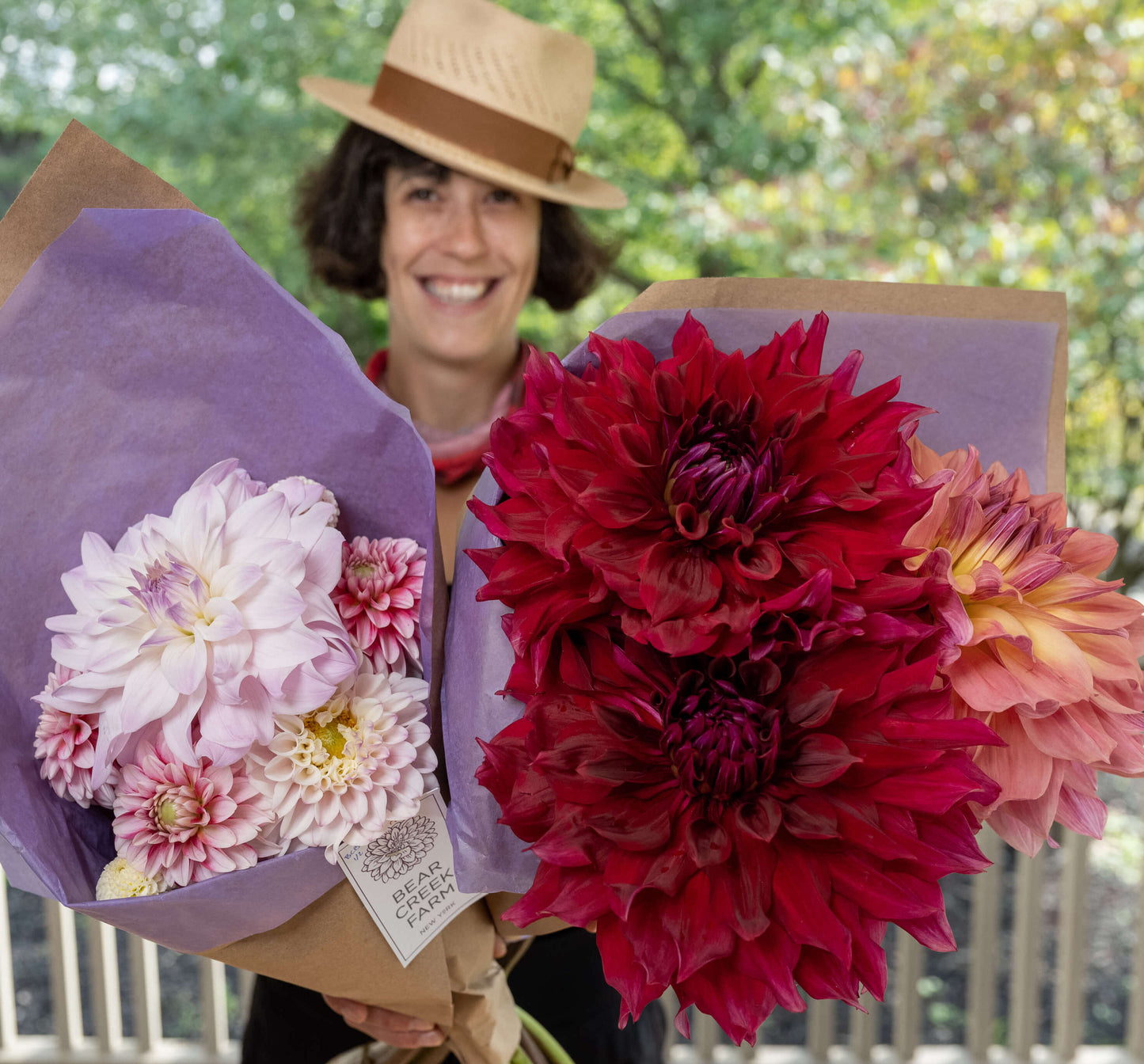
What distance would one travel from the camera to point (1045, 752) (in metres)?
0.44

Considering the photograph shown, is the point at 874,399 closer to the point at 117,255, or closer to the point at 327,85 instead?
the point at 117,255

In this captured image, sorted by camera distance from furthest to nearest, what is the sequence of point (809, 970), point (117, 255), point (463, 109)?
point (463, 109), point (117, 255), point (809, 970)

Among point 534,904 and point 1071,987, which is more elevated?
point 534,904

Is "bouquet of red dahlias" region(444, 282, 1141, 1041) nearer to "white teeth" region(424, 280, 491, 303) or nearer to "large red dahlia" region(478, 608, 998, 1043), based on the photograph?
"large red dahlia" region(478, 608, 998, 1043)

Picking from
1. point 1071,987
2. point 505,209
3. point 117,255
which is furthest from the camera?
point 1071,987

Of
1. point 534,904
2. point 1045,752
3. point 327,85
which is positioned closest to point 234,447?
point 534,904

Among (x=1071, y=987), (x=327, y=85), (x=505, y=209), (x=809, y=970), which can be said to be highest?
(x=327, y=85)

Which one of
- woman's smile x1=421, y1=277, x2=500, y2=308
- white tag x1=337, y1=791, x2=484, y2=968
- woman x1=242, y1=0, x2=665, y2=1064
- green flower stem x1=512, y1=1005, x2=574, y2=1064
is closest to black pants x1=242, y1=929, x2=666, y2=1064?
woman x1=242, y1=0, x2=665, y2=1064

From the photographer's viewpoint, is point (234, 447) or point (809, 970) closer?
point (809, 970)

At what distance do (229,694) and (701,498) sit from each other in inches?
8.9

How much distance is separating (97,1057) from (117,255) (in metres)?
1.81

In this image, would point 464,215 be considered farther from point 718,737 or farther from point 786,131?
point 786,131

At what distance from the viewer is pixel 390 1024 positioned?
65cm

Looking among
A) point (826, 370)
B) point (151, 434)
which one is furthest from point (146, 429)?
point (826, 370)
